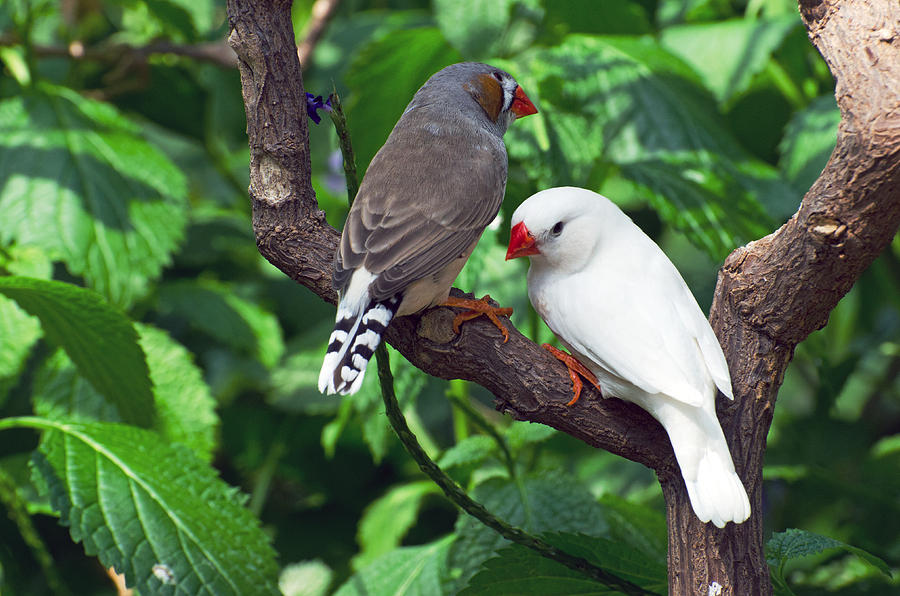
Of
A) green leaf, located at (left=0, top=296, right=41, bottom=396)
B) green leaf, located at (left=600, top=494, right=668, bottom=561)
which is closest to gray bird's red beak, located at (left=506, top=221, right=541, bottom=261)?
green leaf, located at (left=600, top=494, right=668, bottom=561)

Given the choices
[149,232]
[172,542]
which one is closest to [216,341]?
[149,232]

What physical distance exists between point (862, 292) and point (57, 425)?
2.44m

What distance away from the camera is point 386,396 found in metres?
1.15

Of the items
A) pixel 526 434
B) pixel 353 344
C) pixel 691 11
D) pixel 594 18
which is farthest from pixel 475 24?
pixel 353 344

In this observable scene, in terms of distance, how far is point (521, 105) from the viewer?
1.57m

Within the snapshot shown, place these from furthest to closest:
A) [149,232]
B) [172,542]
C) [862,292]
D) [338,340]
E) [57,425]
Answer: [862,292] → [149,232] → [57,425] → [172,542] → [338,340]

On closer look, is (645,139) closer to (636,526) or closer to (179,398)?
(636,526)

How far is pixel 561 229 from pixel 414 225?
0.65ft

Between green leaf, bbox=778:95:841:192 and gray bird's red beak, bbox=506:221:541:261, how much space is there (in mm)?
1234

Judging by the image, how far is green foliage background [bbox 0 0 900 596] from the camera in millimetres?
1527

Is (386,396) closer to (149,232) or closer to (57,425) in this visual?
(57,425)

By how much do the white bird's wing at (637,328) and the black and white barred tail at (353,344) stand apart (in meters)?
0.23

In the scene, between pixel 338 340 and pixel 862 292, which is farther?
pixel 862 292

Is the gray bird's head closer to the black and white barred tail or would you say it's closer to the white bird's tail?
the black and white barred tail
